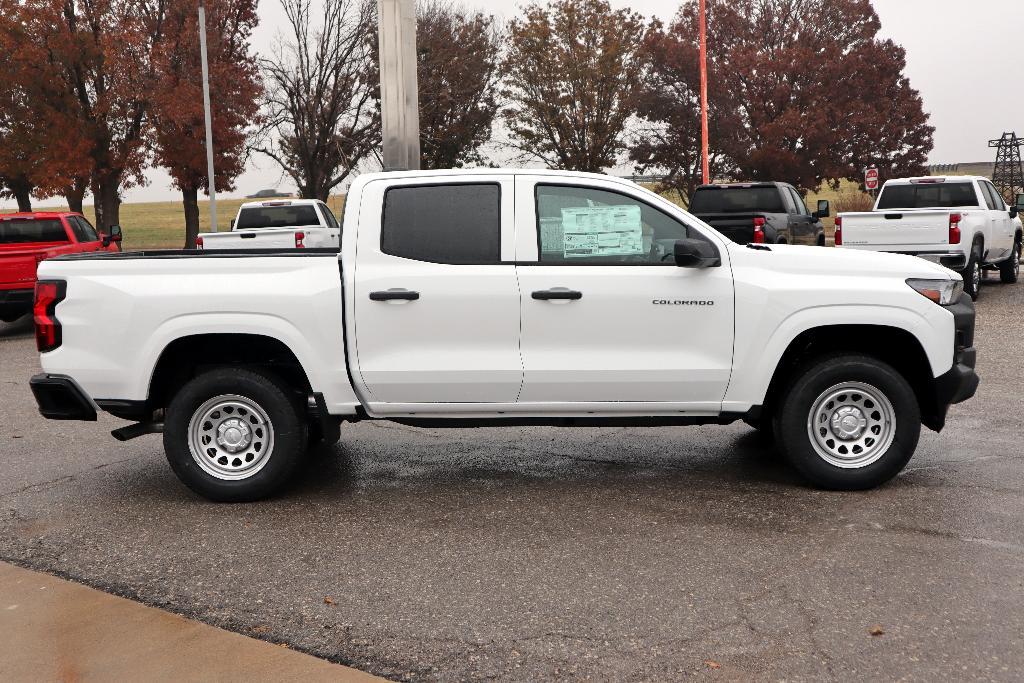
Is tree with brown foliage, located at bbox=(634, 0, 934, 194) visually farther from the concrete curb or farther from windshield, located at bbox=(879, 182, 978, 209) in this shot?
the concrete curb

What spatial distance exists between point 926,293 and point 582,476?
235 centimetres

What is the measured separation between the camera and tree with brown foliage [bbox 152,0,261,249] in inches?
1342

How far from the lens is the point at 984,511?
19.5ft

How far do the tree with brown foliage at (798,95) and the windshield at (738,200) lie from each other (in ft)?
85.7

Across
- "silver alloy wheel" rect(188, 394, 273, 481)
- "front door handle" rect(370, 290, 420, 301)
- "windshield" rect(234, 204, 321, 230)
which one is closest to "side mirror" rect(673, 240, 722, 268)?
"front door handle" rect(370, 290, 420, 301)

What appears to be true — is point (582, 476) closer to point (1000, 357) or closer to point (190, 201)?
point (1000, 357)

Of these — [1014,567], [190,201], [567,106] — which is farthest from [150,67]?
[1014,567]

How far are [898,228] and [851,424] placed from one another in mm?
10630

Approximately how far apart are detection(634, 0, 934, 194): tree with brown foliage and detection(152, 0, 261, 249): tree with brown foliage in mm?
16229

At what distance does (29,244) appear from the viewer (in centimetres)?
1597

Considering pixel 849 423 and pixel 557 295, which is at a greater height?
pixel 557 295

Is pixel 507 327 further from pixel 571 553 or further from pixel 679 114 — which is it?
pixel 679 114

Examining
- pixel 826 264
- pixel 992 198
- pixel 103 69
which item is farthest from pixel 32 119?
pixel 826 264

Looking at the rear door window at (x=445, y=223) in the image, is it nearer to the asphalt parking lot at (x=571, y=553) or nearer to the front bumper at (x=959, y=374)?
the asphalt parking lot at (x=571, y=553)
